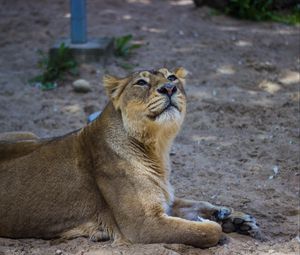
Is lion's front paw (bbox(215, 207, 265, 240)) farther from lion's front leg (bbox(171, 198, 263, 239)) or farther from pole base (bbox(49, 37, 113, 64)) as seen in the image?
pole base (bbox(49, 37, 113, 64))

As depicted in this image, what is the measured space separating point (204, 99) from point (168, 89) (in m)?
3.60

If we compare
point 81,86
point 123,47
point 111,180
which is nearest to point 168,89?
point 111,180

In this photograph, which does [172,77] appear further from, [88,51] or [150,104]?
[88,51]

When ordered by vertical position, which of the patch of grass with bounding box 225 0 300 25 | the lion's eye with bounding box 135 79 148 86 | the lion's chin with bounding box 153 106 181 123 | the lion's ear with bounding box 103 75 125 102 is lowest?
→ the patch of grass with bounding box 225 0 300 25

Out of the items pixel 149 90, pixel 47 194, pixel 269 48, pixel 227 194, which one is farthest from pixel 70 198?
pixel 269 48

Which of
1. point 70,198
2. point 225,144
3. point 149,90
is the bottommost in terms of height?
point 225,144

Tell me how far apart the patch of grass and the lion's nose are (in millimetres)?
6758

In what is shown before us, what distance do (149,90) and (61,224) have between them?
1.15 m

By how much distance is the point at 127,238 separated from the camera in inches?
181

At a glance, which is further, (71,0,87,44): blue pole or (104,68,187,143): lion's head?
(71,0,87,44): blue pole

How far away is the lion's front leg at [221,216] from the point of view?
16.5ft

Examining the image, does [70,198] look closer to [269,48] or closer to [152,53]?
[152,53]

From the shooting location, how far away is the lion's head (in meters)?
4.76

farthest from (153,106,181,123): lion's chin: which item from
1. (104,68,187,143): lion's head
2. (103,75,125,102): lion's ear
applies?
(103,75,125,102): lion's ear
